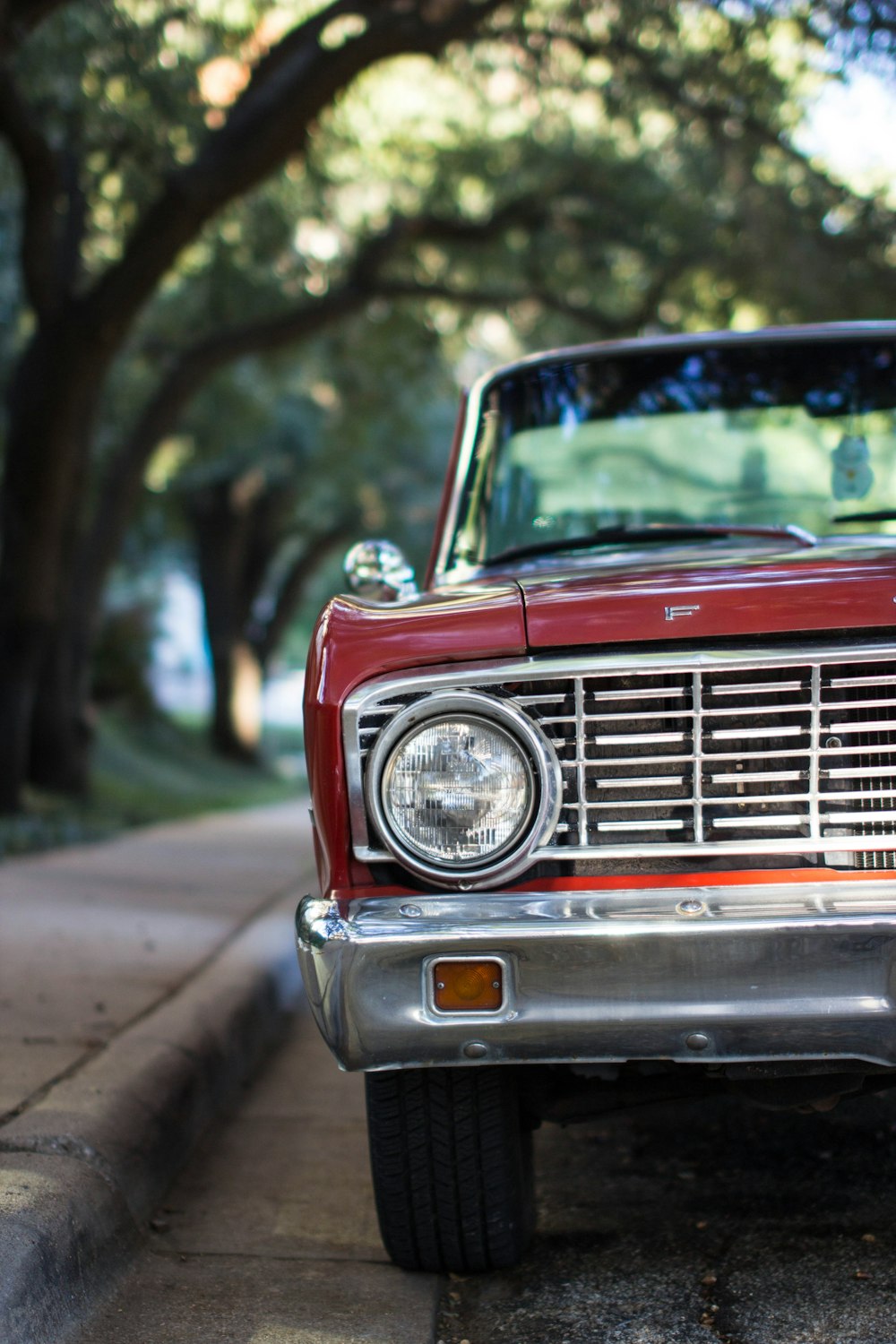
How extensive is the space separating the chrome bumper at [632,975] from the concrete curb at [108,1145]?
2.47 feet

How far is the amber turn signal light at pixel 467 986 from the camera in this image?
260 cm

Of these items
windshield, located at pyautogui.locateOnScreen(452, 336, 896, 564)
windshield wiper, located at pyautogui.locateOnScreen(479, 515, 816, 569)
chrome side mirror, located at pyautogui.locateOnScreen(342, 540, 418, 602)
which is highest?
windshield, located at pyautogui.locateOnScreen(452, 336, 896, 564)

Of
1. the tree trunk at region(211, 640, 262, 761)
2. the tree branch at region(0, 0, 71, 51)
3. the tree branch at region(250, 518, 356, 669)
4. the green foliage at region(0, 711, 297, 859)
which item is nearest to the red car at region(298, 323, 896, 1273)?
the tree branch at region(0, 0, 71, 51)

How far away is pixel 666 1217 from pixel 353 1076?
193 cm

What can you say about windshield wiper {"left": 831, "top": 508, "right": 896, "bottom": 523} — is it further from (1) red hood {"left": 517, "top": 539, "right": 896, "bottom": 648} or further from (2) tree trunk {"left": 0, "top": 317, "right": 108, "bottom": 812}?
(2) tree trunk {"left": 0, "top": 317, "right": 108, "bottom": 812}

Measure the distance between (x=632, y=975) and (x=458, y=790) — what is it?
1.45ft

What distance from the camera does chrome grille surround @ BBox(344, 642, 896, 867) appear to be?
8.74 feet

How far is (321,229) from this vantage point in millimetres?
16859

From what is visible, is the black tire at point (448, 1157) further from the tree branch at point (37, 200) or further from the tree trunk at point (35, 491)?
the tree branch at point (37, 200)

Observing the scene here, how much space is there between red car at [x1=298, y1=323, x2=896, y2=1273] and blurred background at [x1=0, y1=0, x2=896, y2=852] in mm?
7197

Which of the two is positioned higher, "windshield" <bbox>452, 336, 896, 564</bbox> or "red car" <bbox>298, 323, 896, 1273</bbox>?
"windshield" <bbox>452, 336, 896, 564</bbox>

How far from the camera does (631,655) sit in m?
2.68

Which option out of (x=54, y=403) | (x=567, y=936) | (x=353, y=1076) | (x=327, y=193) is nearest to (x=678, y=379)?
(x=567, y=936)

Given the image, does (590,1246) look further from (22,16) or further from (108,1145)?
(22,16)
